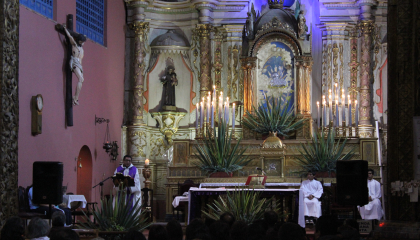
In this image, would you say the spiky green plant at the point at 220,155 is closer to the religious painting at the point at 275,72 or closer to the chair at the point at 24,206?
the religious painting at the point at 275,72

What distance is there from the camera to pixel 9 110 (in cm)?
1014

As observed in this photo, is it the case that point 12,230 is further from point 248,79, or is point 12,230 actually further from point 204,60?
point 204,60

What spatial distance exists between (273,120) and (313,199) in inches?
121

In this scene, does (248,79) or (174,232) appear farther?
(248,79)

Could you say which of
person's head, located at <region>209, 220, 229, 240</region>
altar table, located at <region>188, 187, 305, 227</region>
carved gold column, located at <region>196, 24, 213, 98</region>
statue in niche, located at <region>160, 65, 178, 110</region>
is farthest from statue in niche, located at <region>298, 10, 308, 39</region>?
person's head, located at <region>209, 220, 229, 240</region>

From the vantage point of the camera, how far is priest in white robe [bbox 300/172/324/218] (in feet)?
43.3

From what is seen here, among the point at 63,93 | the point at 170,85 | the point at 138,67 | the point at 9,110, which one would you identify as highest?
the point at 138,67

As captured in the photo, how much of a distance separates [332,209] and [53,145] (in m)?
5.85

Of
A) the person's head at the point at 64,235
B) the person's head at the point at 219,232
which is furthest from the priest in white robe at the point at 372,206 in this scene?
the person's head at the point at 64,235

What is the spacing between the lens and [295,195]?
442 inches

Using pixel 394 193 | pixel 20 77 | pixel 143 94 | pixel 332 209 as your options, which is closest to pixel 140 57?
pixel 143 94

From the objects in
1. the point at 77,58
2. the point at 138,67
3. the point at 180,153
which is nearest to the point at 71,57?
the point at 77,58

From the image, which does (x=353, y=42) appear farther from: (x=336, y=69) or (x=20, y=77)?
(x=20, y=77)

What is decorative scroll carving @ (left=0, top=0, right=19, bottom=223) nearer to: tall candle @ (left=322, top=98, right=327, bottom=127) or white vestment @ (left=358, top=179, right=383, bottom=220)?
white vestment @ (left=358, top=179, right=383, bottom=220)
